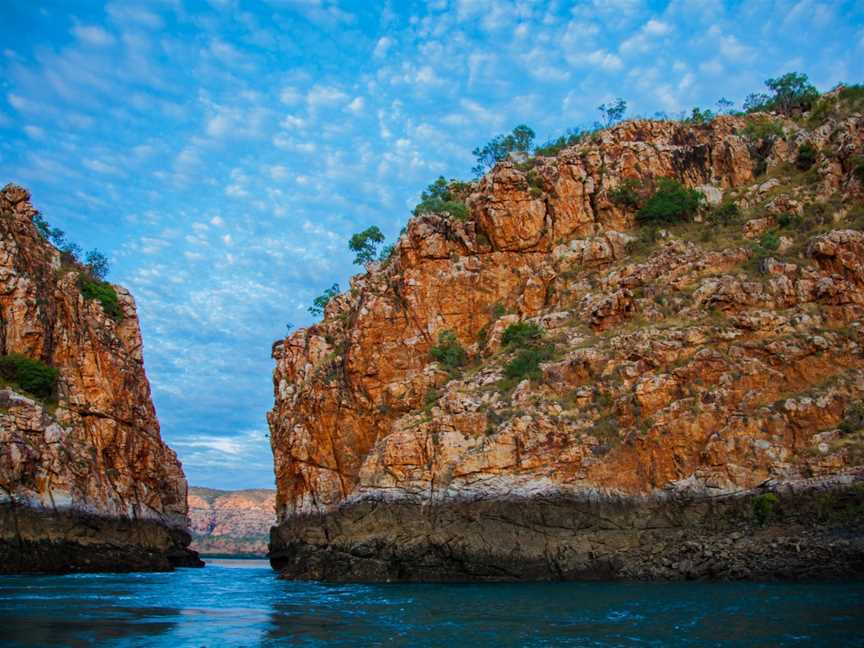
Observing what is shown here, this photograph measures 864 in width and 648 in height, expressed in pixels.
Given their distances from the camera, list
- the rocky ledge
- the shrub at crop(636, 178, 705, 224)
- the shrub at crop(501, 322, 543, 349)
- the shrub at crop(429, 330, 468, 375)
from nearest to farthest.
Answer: the rocky ledge → the shrub at crop(501, 322, 543, 349) → the shrub at crop(429, 330, 468, 375) → the shrub at crop(636, 178, 705, 224)

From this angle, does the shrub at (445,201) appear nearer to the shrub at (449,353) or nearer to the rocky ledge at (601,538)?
the shrub at (449,353)

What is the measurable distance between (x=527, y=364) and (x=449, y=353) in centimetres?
876

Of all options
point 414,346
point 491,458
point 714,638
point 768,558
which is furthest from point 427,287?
point 714,638

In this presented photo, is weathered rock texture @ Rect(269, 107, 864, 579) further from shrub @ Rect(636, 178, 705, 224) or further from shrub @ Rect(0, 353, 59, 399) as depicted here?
shrub @ Rect(0, 353, 59, 399)

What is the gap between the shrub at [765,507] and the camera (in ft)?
108

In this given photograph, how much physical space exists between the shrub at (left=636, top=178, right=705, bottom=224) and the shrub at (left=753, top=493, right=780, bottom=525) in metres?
25.7

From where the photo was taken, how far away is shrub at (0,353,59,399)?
2239 inches

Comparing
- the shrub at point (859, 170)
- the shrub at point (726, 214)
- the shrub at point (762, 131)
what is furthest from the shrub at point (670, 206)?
the shrub at point (859, 170)

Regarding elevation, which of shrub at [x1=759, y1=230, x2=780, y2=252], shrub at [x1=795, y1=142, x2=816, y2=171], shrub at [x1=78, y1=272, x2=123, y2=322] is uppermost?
shrub at [x1=795, y1=142, x2=816, y2=171]

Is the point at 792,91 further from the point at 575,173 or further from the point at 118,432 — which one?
the point at 118,432

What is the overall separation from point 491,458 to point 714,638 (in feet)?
74.2

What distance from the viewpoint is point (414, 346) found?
55.4 meters

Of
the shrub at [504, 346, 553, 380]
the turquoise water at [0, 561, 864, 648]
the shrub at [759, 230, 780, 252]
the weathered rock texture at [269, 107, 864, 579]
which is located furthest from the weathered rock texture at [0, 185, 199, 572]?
the shrub at [759, 230, 780, 252]

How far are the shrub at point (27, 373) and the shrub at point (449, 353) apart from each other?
105 feet
